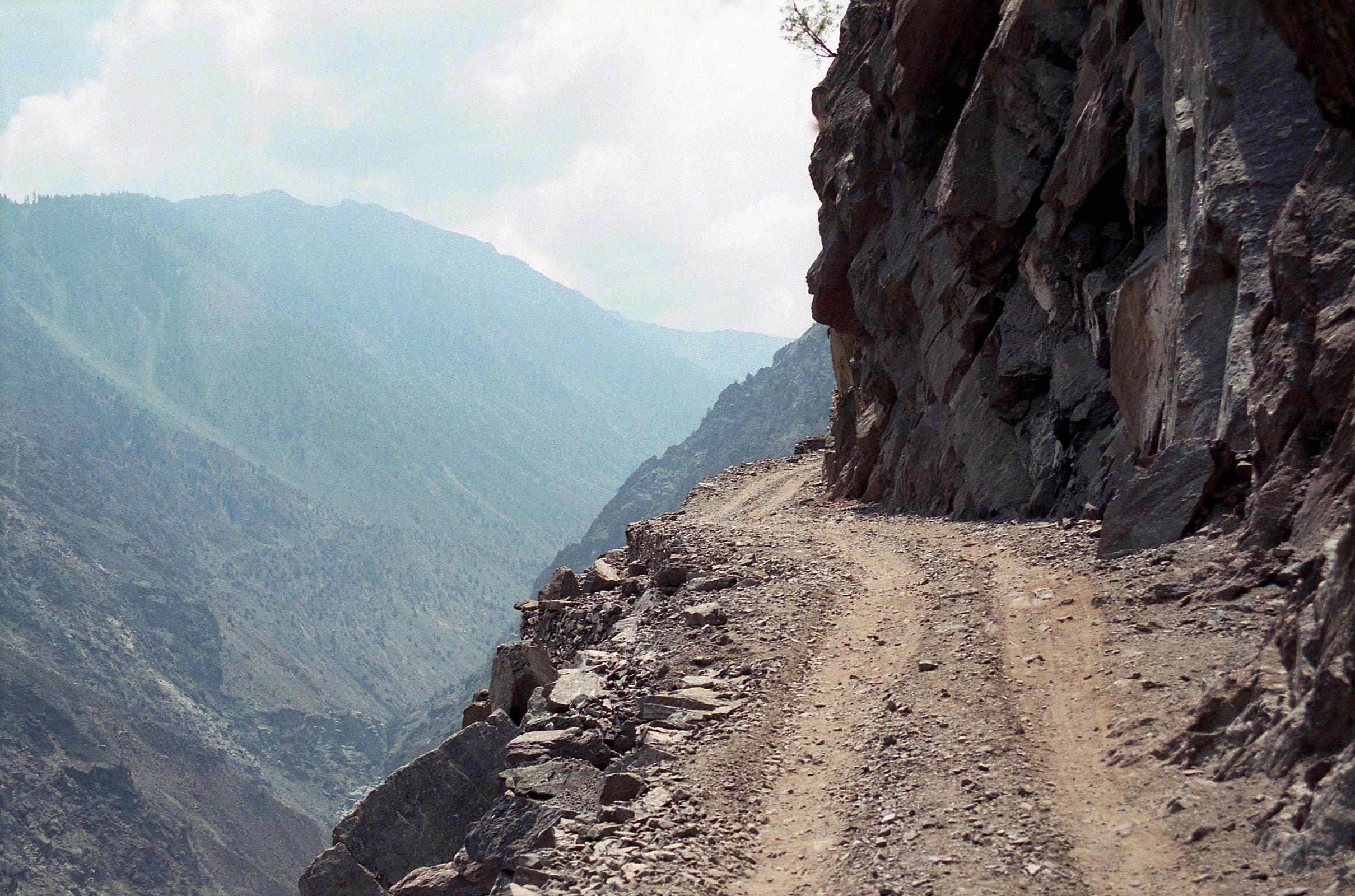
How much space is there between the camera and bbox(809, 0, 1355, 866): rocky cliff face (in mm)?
8125

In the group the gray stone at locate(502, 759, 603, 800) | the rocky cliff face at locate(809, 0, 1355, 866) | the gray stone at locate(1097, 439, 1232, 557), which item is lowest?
the gray stone at locate(502, 759, 603, 800)

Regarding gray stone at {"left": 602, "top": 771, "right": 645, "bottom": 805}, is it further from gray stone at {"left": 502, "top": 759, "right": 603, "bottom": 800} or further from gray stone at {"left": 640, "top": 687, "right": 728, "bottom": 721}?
gray stone at {"left": 640, "top": 687, "right": 728, "bottom": 721}

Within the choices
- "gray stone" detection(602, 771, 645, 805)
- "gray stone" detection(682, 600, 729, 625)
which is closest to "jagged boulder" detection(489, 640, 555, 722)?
"gray stone" detection(682, 600, 729, 625)

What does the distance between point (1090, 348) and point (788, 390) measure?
17065 cm

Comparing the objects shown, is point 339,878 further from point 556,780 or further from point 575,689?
point 556,780

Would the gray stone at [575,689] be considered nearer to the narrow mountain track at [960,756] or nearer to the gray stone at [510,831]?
the gray stone at [510,831]

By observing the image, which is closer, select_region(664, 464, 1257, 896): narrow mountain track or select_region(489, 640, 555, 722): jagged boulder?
select_region(664, 464, 1257, 896): narrow mountain track

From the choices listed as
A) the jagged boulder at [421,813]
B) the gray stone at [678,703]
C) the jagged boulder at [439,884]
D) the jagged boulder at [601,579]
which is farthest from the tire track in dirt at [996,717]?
the jagged boulder at [601,579]

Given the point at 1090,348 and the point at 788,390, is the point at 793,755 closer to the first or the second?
the point at 1090,348

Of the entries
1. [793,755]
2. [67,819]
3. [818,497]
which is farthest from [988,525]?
[67,819]

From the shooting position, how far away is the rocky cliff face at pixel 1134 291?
8.12m

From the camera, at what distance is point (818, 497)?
3591cm

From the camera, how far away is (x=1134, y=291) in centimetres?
1581

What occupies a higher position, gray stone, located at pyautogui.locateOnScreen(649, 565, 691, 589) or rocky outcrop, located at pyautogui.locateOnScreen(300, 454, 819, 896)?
gray stone, located at pyautogui.locateOnScreen(649, 565, 691, 589)
